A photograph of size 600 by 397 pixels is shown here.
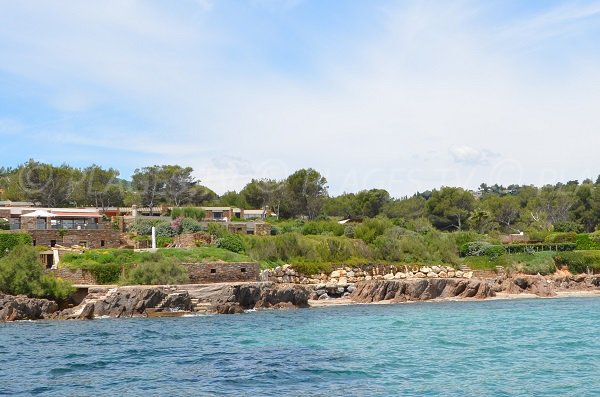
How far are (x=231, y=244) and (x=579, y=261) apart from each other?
2989cm

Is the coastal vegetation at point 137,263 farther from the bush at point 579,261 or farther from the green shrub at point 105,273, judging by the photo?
the bush at point 579,261

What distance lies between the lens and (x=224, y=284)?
144 feet

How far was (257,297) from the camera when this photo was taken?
44.7 metres

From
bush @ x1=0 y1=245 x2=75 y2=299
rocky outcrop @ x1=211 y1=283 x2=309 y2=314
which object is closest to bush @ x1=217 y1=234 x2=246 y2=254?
rocky outcrop @ x1=211 y1=283 x2=309 y2=314

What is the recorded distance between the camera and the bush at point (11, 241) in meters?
47.6

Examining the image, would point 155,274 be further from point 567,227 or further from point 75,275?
point 567,227

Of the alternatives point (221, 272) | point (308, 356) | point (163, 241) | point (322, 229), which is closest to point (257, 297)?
point (221, 272)

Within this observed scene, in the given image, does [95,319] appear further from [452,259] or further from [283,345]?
[452,259]

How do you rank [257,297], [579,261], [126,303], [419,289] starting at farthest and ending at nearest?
[579,261] < [419,289] < [257,297] < [126,303]

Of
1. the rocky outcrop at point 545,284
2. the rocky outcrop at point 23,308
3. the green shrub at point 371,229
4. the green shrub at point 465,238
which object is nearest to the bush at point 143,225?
the green shrub at point 371,229

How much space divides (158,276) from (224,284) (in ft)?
12.5

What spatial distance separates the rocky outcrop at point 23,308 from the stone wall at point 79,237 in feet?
42.9

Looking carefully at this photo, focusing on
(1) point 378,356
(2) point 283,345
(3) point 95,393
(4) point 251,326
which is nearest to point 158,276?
(4) point 251,326

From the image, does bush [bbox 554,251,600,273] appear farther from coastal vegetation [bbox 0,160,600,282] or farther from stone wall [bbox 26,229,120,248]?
stone wall [bbox 26,229,120,248]
